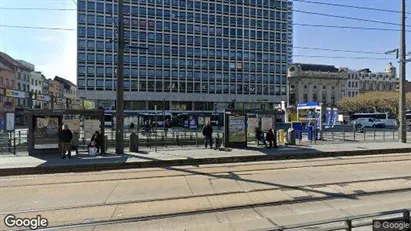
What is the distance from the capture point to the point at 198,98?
89000 mm

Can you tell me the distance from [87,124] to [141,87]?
216 ft

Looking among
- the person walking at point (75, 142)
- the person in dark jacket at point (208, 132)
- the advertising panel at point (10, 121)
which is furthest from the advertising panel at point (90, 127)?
the advertising panel at point (10, 121)

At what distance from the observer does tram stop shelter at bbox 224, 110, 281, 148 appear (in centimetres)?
2034

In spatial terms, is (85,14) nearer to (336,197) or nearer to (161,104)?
(161,104)

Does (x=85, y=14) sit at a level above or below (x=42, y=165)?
above

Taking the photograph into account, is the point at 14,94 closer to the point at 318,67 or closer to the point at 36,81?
the point at 36,81

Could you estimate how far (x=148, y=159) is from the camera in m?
15.9

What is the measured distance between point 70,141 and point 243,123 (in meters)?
9.16

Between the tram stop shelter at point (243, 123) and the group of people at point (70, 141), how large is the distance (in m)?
6.85

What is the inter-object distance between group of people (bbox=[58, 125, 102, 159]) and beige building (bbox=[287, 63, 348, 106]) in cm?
11497

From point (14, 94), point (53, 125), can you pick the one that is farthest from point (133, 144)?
point (14, 94)

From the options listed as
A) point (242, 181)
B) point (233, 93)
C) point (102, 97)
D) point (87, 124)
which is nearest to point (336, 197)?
point (242, 181)

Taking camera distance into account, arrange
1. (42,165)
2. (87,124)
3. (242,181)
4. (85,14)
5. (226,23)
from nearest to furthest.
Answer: (242,181), (42,165), (87,124), (85,14), (226,23)

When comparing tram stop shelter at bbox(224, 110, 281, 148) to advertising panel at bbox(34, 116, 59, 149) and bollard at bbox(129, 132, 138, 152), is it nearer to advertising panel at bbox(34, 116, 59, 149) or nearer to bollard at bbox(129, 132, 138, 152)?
bollard at bbox(129, 132, 138, 152)
